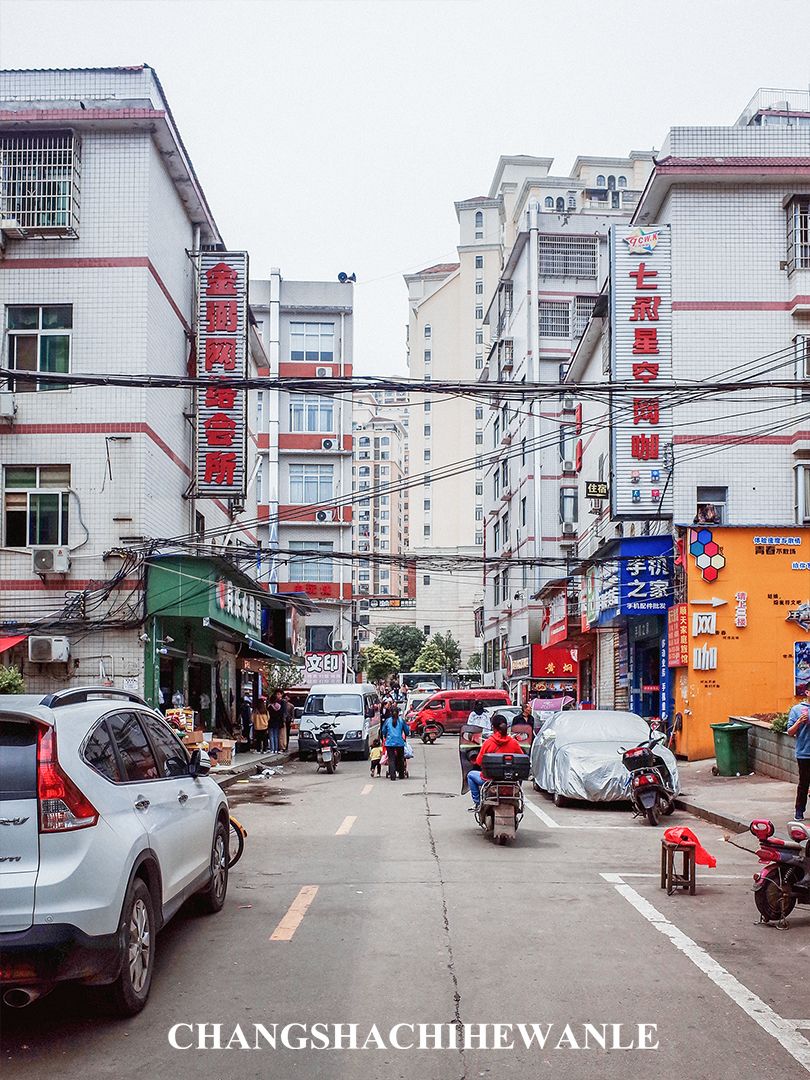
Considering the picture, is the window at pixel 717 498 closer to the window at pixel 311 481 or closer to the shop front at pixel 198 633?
the shop front at pixel 198 633

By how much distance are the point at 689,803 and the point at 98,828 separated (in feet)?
41.2

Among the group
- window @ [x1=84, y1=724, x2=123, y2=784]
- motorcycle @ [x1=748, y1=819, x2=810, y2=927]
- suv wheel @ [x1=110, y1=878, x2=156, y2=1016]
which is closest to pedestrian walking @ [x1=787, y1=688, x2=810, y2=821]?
motorcycle @ [x1=748, y1=819, x2=810, y2=927]

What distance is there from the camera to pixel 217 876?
339 inches

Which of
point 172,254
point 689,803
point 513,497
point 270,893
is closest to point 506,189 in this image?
point 513,497

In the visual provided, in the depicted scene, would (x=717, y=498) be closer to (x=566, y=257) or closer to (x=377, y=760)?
(x=377, y=760)

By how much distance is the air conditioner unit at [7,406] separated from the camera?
23328mm

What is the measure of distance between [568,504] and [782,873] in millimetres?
46499

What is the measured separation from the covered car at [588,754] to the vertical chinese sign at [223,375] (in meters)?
11.2

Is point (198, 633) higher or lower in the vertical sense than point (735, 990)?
higher

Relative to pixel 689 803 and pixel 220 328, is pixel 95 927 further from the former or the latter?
pixel 220 328

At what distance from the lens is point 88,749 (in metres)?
5.86

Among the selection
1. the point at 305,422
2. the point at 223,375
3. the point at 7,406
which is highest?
the point at 305,422

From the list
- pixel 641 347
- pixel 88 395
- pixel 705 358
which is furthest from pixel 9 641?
pixel 705 358

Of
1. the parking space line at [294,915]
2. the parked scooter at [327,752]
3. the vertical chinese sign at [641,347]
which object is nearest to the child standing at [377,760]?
the parked scooter at [327,752]
